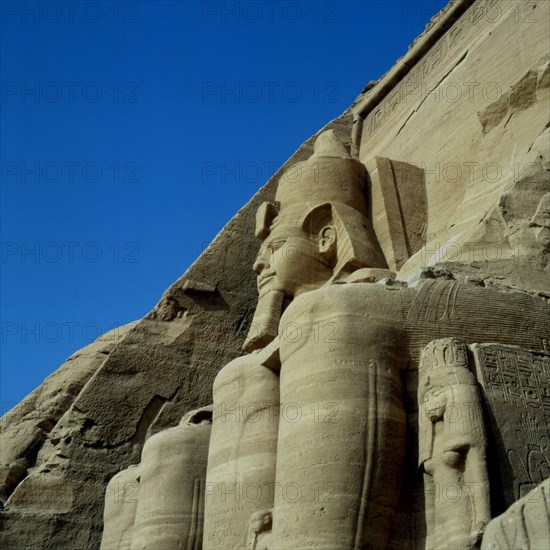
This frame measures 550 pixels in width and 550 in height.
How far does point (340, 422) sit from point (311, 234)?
287cm

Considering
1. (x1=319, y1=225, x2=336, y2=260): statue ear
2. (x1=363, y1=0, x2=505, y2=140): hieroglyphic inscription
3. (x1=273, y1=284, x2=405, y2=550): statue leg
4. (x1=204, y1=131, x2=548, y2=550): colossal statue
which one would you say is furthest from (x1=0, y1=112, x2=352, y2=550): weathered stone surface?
(x1=273, y1=284, x2=405, y2=550): statue leg

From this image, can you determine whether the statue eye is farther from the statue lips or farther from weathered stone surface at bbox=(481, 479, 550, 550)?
weathered stone surface at bbox=(481, 479, 550, 550)

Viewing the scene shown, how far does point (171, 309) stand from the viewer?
8.22 meters

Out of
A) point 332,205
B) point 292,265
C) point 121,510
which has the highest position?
point 332,205

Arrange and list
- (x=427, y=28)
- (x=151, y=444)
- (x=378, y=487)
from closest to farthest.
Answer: (x=378, y=487)
(x=151, y=444)
(x=427, y=28)

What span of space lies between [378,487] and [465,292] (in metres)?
1.08

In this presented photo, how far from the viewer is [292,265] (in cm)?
661

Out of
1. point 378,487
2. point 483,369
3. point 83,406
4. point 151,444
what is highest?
point 83,406

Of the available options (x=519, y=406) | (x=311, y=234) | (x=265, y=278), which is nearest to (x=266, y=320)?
(x=265, y=278)

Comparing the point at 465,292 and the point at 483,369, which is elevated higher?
the point at 465,292

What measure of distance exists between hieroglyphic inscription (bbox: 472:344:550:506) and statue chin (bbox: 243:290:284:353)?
89.2 inches

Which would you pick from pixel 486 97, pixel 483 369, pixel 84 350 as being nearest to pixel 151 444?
pixel 483 369

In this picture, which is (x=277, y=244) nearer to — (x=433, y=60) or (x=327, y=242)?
(x=327, y=242)

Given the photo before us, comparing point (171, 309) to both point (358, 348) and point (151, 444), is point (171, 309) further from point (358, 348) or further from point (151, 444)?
point (358, 348)
